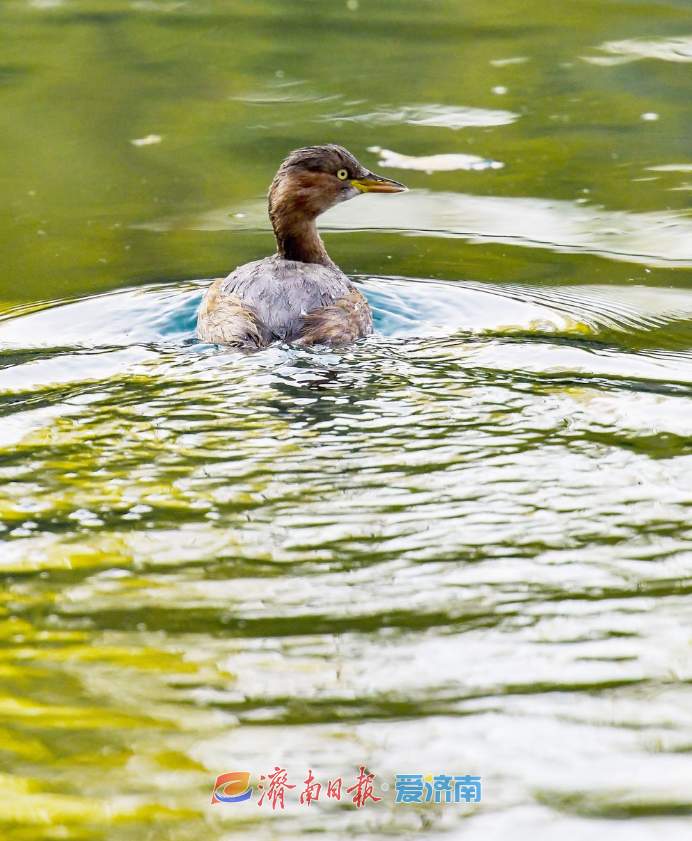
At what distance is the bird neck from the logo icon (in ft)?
16.5

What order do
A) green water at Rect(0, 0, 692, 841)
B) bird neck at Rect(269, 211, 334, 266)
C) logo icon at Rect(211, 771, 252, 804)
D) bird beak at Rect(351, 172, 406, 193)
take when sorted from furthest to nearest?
bird beak at Rect(351, 172, 406, 193), bird neck at Rect(269, 211, 334, 266), green water at Rect(0, 0, 692, 841), logo icon at Rect(211, 771, 252, 804)

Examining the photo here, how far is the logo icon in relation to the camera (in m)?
3.13

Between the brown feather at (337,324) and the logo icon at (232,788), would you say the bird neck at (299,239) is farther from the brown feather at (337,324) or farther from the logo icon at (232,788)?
the logo icon at (232,788)

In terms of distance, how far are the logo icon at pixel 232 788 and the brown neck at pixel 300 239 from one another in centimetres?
503

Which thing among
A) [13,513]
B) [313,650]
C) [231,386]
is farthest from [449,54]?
[313,650]

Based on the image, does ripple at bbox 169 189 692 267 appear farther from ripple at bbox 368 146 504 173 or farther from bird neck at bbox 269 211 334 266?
bird neck at bbox 269 211 334 266

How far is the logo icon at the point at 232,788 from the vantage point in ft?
10.3

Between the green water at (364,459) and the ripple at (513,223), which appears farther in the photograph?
the ripple at (513,223)

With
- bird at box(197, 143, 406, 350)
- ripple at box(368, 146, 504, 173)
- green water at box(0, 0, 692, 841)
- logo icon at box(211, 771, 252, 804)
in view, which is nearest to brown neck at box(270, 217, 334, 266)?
bird at box(197, 143, 406, 350)

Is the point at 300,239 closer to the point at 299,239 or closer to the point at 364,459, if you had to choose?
the point at 299,239

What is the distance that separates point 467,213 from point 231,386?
10.8 ft

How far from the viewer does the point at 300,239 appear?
796 cm

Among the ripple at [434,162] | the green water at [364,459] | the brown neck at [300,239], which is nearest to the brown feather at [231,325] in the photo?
the green water at [364,459]

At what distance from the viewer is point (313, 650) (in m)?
3.67
